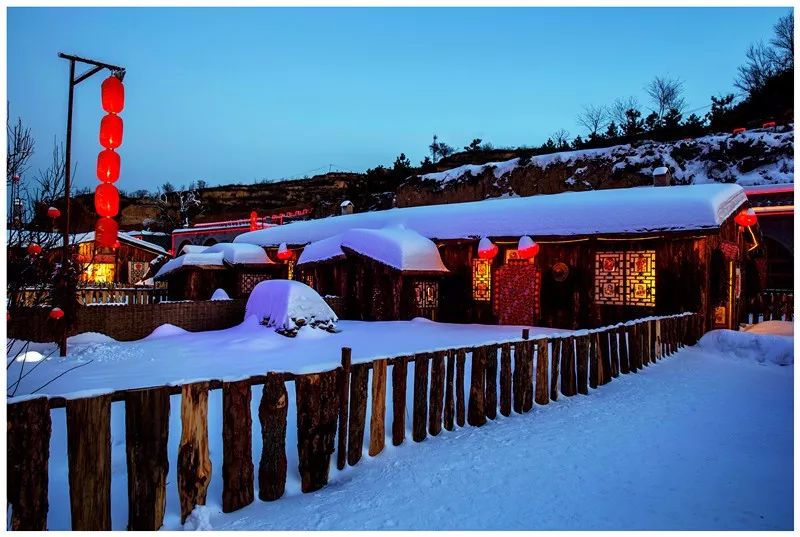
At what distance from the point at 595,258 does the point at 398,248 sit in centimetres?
555

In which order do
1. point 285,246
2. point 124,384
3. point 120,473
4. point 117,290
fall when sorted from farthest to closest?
point 285,246
point 117,290
point 124,384
point 120,473

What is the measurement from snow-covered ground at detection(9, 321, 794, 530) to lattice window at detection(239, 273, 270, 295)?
13912 mm

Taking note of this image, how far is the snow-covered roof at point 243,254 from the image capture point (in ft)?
67.2

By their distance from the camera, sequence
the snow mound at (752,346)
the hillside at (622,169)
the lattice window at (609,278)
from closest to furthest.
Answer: the snow mound at (752,346) → the lattice window at (609,278) → the hillside at (622,169)

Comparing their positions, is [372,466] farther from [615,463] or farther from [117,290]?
[117,290]

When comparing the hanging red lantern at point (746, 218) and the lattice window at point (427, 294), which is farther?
the lattice window at point (427, 294)

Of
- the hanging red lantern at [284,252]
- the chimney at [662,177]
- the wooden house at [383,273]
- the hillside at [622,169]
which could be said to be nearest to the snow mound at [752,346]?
the chimney at [662,177]

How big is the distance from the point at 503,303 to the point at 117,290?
14.0 metres

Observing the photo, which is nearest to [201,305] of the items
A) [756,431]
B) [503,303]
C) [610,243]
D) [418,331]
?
[418,331]

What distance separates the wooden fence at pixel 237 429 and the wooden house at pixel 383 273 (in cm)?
950

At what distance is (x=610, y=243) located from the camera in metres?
13.5

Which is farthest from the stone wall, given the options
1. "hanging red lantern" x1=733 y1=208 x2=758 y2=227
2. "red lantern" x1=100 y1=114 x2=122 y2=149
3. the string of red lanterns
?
"hanging red lantern" x1=733 y1=208 x2=758 y2=227

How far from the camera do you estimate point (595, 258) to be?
13.7m

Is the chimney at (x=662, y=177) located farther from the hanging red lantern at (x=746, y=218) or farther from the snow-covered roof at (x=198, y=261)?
the snow-covered roof at (x=198, y=261)
